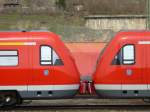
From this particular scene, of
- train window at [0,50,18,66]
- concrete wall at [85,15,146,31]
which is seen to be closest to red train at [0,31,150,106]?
train window at [0,50,18,66]

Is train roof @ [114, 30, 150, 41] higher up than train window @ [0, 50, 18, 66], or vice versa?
train roof @ [114, 30, 150, 41]

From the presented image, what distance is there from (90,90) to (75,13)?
250 feet

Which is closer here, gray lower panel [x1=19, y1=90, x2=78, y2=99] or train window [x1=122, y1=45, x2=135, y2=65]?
gray lower panel [x1=19, y1=90, x2=78, y2=99]

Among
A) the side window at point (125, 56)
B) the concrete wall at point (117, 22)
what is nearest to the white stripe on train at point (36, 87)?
the side window at point (125, 56)

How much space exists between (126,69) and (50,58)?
2.39 metres

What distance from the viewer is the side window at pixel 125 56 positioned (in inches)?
662

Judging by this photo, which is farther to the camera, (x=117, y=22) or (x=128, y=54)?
(x=117, y=22)

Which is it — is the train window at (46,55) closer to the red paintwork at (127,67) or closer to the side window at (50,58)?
the side window at (50,58)

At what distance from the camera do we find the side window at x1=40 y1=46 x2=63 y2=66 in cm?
1673

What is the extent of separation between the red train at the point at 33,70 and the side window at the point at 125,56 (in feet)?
4.91

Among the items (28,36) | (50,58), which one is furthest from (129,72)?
(28,36)

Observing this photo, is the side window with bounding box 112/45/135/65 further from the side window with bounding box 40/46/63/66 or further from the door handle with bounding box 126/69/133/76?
the side window with bounding box 40/46/63/66

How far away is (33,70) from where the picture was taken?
16656mm

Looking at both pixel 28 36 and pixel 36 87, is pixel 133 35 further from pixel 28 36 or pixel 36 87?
pixel 36 87
